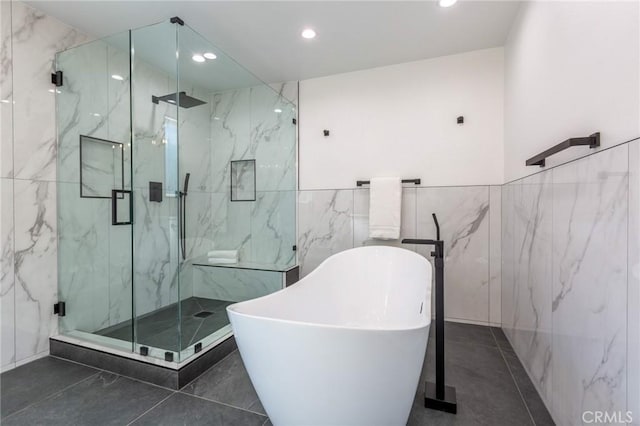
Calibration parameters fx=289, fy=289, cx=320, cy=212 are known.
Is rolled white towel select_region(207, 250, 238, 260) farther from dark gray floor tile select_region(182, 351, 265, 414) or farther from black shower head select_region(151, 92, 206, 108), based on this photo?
black shower head select_region(151, 92, 206, 108)

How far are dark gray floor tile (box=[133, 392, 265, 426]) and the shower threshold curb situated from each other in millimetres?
A: 151

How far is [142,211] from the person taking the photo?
2139mm

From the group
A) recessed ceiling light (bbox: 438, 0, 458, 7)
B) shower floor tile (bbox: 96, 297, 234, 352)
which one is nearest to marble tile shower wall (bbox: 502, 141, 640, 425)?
recessed ceiling light (bbox: 438, 0, 458, 7)

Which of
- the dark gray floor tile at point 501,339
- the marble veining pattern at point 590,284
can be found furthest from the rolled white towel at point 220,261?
the marble veining pattern at point 590,284

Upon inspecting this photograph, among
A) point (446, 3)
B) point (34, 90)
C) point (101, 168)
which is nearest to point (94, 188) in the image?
point (101, 168)

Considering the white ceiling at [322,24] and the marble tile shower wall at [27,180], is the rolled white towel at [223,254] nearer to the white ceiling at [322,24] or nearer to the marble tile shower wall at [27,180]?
the marble tile shower wall at [27,180]

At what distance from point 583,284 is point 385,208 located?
163 centimetres

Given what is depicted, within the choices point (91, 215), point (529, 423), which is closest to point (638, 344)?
point (529, 423)

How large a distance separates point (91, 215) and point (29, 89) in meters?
0.92

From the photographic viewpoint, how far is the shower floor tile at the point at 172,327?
1890 mm

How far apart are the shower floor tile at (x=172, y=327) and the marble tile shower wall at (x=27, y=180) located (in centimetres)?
44

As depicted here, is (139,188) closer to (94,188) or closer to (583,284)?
(94,188)
